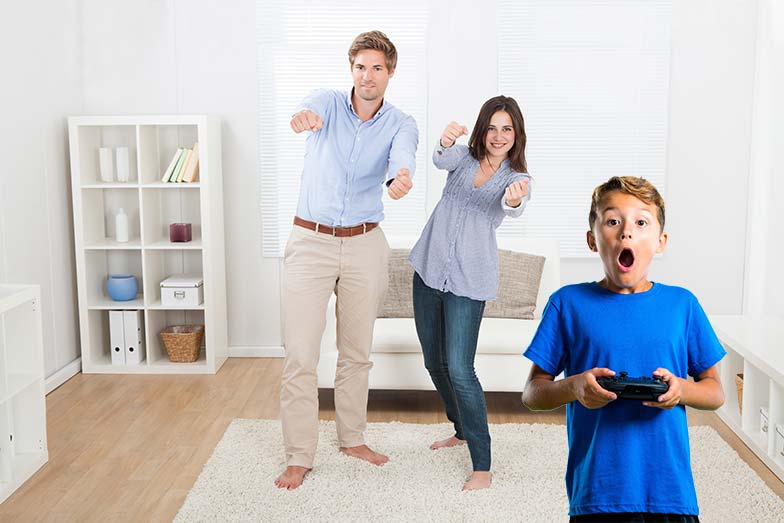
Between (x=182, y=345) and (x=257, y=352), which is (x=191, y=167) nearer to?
(x=182, y=345)

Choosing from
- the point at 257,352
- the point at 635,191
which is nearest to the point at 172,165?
the point at 257,352

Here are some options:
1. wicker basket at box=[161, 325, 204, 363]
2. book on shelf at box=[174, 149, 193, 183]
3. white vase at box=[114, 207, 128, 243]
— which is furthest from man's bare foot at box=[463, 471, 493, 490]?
white vase at box=[114, 207, 128, 243]

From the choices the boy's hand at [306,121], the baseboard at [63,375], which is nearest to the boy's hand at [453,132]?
the boy's hand at [306,121]

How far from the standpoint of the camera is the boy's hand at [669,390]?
1380 millimetres

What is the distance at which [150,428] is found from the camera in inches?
143

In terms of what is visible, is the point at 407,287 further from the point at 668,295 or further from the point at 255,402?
the point at 668,295

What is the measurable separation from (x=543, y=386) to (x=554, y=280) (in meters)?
2.68

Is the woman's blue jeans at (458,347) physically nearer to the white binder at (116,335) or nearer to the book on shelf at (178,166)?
the book on shelf at (178,166)

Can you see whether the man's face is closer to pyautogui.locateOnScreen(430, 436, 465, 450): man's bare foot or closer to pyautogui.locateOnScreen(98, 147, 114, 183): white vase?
pyautogui.locateOnScreen(430, 436, 465, 450): man's bare foot

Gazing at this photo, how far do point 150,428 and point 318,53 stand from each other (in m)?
2.25

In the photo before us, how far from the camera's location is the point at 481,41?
4.62m

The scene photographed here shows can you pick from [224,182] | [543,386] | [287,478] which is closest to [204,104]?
[224,182]

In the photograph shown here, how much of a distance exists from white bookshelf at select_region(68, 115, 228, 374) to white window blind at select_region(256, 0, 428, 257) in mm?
364

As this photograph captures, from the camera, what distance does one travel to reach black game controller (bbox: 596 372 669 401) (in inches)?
54.0
